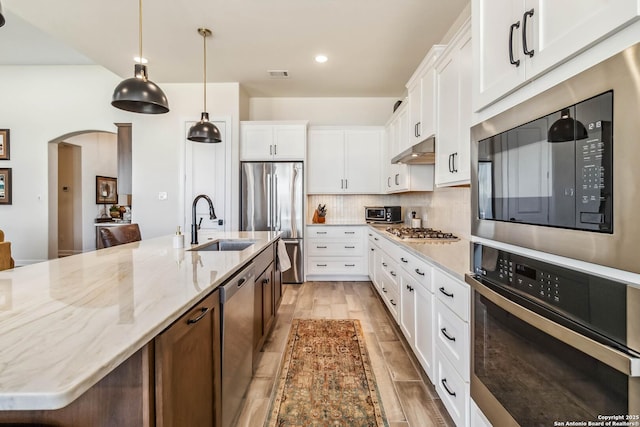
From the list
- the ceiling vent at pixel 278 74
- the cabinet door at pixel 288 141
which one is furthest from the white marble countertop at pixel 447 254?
the ceiling vent at pixel 278 74

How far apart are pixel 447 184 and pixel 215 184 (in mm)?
3391

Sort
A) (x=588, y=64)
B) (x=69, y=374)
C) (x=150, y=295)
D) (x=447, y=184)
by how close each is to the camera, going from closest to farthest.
Result: 1. (x=69, y=374)
2. (x=588, y=64)
3. (x=150, y=295)
4. (x=447, y=184)

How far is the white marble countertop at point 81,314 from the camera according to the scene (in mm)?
578

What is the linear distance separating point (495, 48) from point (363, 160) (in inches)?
148

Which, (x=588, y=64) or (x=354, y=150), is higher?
(x=354, y=150)

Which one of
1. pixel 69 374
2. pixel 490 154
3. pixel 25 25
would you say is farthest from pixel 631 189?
pixel 25 25

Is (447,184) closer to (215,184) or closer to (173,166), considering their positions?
(215,184)

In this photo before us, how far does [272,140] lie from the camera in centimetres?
460

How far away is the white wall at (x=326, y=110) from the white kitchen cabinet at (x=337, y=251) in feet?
6.16

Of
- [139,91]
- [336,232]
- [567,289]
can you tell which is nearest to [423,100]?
[139,91]

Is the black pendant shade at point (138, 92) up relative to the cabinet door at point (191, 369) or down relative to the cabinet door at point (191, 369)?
up

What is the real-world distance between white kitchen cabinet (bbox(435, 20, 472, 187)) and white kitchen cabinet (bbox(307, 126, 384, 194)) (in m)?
2.47

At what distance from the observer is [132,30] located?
315 centimetres

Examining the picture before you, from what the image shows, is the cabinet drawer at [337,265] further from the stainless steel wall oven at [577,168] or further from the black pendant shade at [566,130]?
the black pendant shade at [566,130]
